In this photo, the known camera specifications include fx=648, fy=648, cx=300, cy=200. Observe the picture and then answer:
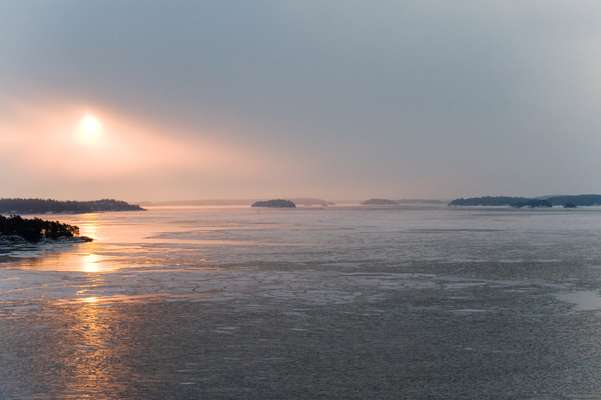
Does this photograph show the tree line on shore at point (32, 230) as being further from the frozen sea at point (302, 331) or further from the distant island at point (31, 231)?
the frozen sea at point (302, 331)

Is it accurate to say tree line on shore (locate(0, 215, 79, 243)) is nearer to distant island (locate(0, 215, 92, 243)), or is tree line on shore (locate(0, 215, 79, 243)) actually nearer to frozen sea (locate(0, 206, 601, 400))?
distant island (locate(0, 215, 92, 243))

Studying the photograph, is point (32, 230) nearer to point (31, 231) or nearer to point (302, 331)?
point (31, 231)

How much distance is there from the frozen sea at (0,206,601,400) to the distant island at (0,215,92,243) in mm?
19398

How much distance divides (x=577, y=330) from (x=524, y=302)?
417 cm

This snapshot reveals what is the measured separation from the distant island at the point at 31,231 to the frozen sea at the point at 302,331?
19398 millimetres

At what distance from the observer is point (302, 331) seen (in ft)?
46.2

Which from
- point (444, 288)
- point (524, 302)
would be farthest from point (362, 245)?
point (524, 302)

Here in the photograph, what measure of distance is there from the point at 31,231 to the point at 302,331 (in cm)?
3906

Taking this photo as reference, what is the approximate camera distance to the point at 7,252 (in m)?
37.7

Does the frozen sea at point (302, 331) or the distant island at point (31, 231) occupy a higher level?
the distant island at point (31, 231)

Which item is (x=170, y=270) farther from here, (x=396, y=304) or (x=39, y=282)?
(x=396, y=304)

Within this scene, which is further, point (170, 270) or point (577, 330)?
point (170, 270)

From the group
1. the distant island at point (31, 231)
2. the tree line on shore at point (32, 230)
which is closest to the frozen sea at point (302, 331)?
the distant island at point (31, 231)

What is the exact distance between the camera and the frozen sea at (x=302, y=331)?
32.9 ft
